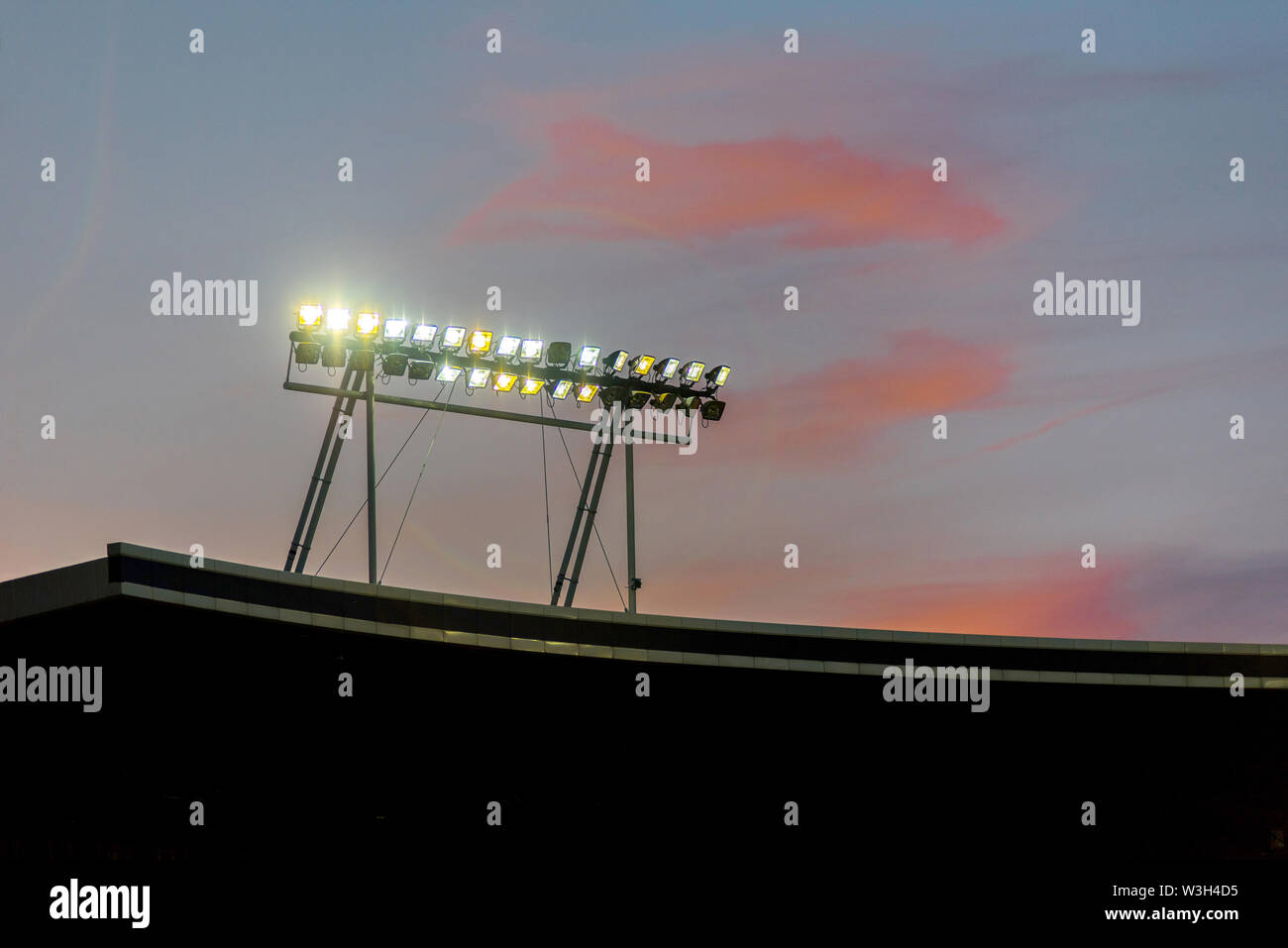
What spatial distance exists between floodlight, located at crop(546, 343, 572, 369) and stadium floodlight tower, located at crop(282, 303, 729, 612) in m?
0.03

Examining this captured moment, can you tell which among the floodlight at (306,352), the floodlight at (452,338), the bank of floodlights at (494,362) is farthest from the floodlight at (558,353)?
the floodlight at (306,352)

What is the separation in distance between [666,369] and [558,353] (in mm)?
3338

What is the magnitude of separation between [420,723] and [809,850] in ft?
33.4

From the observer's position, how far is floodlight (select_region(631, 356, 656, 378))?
143 feet

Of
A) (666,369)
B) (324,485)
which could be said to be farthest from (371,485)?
(666,369)

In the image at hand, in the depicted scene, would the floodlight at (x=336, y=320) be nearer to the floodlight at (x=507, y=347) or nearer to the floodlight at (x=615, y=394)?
the floodlight at (x=507, y=347)

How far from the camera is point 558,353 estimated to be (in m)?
42.5

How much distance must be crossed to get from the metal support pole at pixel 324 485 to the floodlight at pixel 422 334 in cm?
205

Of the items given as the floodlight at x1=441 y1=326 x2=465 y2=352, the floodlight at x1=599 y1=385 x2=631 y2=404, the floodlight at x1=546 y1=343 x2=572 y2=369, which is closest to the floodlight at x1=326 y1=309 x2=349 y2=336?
the floodlight at x1=441 y1=326 x2=465 y2=352

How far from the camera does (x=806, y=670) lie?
3859 centimetres

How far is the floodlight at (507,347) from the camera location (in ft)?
136

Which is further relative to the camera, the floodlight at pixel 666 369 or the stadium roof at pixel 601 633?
the floodlight at pixel 666 369
